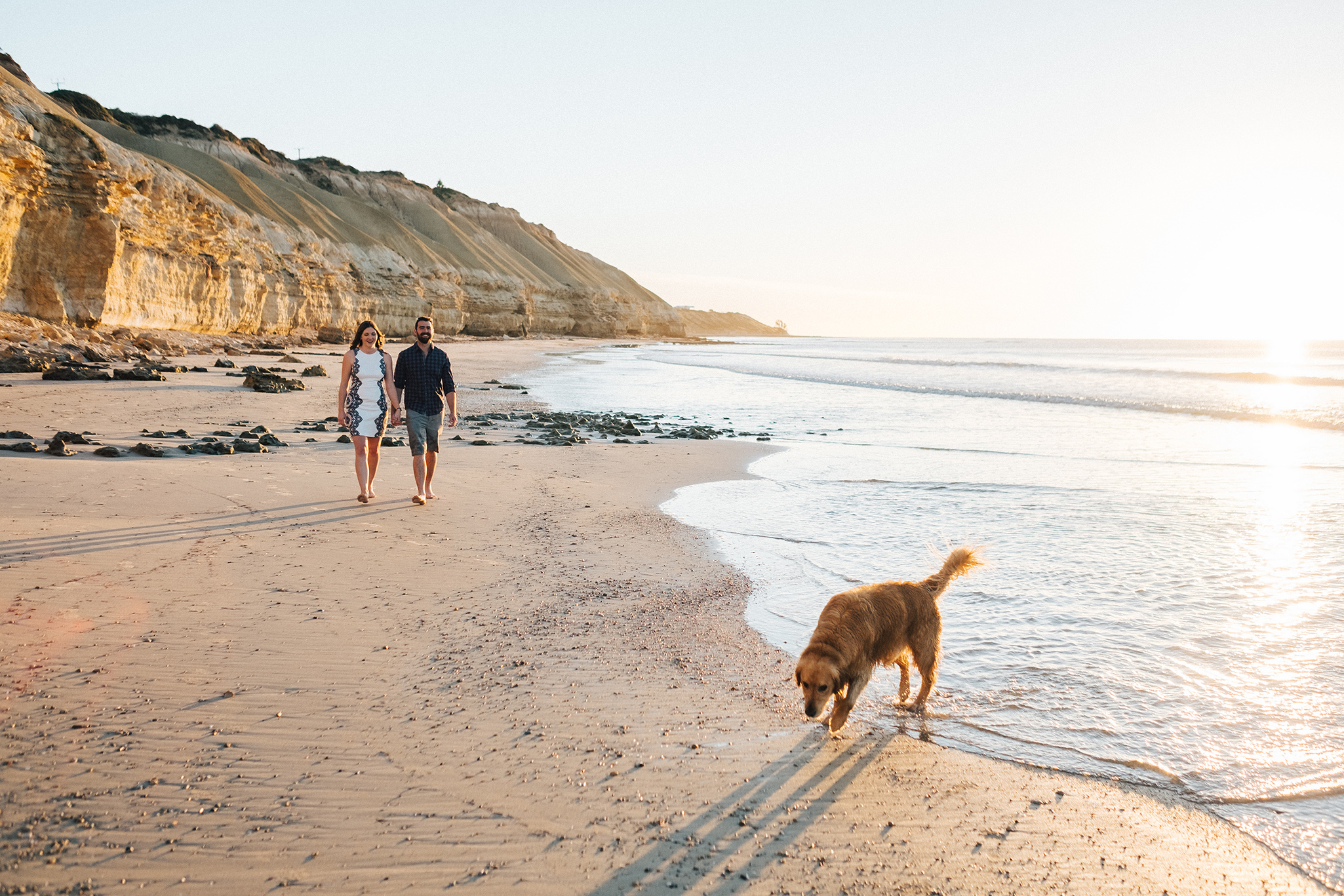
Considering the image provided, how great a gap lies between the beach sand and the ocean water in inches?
13.3

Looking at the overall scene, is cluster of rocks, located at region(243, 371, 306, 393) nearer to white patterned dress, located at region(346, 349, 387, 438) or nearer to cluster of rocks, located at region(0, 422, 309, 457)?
cluster of rocks, located at region(0, 422, 309, 457)

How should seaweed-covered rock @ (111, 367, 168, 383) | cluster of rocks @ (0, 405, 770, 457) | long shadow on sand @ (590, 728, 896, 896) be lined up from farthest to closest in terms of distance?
seaweed-covered rock @ (111, 367, 168, 383), cluster of rocks @ (0, 405, 770, 457), long shadow on sand @ (590, 728, 896, 896)

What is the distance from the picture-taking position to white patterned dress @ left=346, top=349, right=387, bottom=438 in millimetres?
7984

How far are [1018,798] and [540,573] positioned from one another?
3.84 m

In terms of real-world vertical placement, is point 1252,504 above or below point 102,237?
below

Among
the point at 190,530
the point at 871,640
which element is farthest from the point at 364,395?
the point at 871,640

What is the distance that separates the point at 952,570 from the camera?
4.50 metres

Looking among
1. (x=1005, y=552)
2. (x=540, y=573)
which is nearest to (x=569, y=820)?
(x=540, y=573)

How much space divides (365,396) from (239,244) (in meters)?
42.5

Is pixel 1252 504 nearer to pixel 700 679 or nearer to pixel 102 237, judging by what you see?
pixel 700 679

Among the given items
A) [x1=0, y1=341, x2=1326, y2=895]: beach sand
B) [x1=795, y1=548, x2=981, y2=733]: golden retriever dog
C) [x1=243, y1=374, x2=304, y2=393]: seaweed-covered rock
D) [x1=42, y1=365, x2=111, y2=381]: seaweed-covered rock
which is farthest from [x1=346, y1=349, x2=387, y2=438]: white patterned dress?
[x1=42, y1=365, x2=111, y2=381]: seaweed-covered rock

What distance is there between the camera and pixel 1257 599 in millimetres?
5844

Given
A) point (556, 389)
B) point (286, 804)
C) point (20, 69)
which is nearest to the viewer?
point (286, 804)

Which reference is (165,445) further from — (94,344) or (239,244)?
(239,244)
